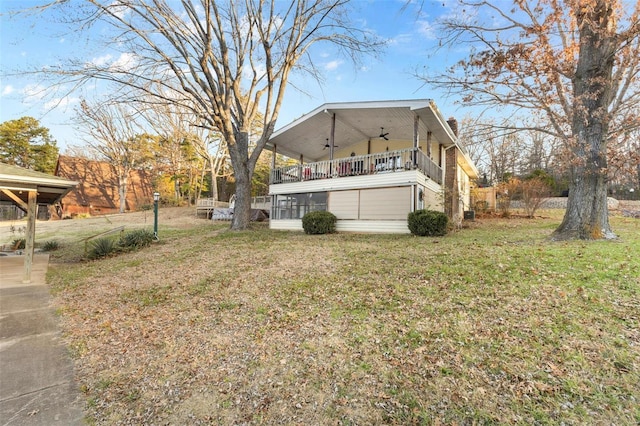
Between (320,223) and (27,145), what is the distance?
39.4 m

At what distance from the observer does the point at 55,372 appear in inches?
134

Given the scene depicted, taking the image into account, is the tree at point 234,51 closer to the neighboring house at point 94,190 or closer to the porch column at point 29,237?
the porch column at point 29,237

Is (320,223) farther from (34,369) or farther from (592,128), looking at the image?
(34,369)

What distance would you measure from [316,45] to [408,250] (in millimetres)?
12463

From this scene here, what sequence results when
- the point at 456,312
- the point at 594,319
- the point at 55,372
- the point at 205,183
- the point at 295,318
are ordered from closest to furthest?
the point at 55,372 < the point at 594,319 < the point at 456,312 < the point at 295,318 < the point at 205,183

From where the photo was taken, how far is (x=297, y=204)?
15500 mm

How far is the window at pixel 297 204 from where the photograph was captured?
14539 mm

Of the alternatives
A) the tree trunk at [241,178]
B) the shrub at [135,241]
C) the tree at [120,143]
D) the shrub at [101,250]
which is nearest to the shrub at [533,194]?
the tree trunk at [241,178]

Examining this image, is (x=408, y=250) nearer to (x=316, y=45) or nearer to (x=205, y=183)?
(x=316, y=45)

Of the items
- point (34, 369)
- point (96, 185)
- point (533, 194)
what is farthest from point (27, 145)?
point (533, 194)

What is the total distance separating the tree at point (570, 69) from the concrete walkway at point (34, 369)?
10.7 m

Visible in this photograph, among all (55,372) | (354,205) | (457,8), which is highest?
(457,8)

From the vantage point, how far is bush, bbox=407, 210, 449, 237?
10.3 meters

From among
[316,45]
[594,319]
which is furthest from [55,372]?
[316,45]
